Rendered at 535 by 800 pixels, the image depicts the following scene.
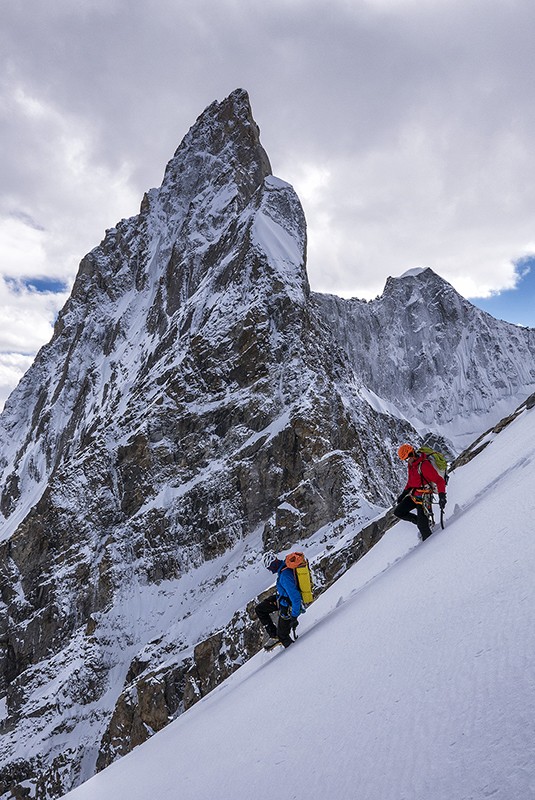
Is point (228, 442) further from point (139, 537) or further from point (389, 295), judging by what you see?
point (389, 295)

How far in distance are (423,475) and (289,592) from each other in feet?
8.43

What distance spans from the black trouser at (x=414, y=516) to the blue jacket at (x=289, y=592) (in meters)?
1.81

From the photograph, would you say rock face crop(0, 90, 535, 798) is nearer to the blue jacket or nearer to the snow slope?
the blue jacket

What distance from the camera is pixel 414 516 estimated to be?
771 centimetres

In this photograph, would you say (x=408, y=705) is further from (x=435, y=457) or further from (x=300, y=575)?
(x=435, y=457)

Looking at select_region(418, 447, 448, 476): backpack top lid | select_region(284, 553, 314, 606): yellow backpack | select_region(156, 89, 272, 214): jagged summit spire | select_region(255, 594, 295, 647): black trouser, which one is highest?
select_region(156, 89, 272, 214): jagged summit spire

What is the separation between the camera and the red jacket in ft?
24.5

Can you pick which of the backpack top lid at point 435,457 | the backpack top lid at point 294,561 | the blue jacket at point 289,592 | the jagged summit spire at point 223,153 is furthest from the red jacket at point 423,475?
the jagged summit spire at point 223,153

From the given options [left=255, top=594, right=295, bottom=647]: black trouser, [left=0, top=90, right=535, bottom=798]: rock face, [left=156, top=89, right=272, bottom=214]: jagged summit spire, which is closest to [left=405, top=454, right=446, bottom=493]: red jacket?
[left=255, top=594, right=295, bottom=647]: black trouser

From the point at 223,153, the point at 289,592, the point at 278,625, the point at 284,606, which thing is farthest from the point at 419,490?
the point at 223,153

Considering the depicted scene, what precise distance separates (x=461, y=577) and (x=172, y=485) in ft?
184

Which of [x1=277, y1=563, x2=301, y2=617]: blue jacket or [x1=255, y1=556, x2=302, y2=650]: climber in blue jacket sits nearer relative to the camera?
[x1=255, y1=556, x2=302, y2=650]: climber in blue jacket

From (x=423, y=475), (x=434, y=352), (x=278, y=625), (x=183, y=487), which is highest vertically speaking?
(x=434, y=352)

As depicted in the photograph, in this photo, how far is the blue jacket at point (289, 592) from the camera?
24.4ft
